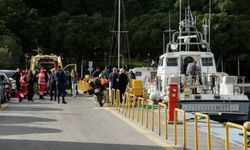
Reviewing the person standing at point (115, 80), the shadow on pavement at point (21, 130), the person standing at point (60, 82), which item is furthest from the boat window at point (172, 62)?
the shadow on pavement at point (21, 130)

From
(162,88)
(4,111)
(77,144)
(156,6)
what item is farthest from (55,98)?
(156,6)

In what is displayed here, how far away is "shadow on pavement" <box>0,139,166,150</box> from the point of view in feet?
45.3

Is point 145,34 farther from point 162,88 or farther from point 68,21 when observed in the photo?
point 162,88

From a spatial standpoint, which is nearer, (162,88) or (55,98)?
(162,88)

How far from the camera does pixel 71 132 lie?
17109mm

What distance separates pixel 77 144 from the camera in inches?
569

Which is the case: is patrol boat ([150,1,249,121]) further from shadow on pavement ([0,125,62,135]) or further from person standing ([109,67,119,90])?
shadow on pavement ([0,125,62,135])

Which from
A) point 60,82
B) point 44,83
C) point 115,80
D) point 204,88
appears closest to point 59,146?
point 204,88

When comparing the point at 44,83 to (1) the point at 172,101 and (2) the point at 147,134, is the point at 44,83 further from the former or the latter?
(2) the point at 147,134

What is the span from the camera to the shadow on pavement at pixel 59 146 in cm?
1379

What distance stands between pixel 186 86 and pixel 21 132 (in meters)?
11.5

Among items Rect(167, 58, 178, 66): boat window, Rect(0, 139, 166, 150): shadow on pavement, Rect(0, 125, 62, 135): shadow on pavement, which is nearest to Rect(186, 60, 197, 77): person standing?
Rect(167, 58, 178, 66): boat window

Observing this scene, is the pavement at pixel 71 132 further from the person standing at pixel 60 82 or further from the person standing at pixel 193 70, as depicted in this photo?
the person standing at pixel 60 82

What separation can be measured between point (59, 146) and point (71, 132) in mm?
3063
